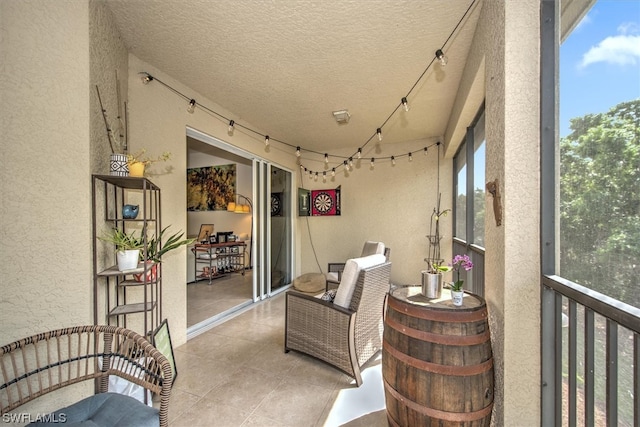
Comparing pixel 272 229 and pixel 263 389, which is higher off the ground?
pixel 272 229

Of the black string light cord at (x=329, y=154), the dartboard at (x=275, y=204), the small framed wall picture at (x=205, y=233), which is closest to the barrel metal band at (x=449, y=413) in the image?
the black string light cord at (x=329, y=154)

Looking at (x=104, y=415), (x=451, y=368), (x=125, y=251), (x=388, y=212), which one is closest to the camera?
(x=104, y=415)

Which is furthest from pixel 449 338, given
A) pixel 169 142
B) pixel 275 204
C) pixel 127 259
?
pixel 275 204

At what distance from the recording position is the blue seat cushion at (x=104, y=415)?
1.00m

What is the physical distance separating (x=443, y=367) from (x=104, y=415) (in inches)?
59.2

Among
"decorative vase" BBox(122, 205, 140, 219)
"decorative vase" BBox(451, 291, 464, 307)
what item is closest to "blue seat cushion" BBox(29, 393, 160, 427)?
"decorative vase" BBox(122, 205, 140, 219)

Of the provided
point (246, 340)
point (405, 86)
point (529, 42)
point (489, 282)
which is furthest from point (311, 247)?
point (529, 42)

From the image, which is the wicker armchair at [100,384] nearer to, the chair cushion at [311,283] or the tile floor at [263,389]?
the tile floor at [263,389]

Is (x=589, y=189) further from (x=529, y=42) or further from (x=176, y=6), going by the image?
(x=176, y=6)

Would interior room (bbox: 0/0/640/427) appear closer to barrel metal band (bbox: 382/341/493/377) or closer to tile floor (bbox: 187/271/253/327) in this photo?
barrel metal band (bbox: 382/341/493/377)

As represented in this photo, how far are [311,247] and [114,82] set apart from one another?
410cm

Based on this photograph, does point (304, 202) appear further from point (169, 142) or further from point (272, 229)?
point (169, 142)

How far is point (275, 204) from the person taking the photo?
14.7ft

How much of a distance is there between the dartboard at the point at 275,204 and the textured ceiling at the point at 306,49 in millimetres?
1536
